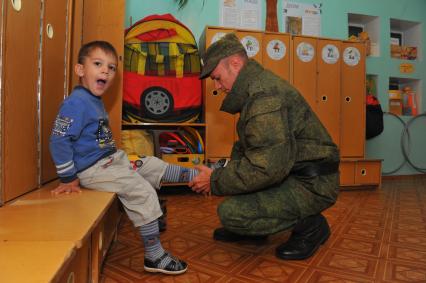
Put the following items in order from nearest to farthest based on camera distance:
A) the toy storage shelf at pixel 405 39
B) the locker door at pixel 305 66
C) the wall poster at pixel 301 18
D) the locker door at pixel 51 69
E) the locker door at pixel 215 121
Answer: the locker door at pixel 51 69, the locker door at pixel 215 121, the locker door at pixel 305 66, the wall poster at pixel 301 18, the toy storage shelf at pixel 405 39

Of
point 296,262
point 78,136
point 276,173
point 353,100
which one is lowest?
point 296,262

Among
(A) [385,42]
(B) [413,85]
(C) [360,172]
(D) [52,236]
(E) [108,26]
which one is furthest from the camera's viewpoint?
(B) [413,85]

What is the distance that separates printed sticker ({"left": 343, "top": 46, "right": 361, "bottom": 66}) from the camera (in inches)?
122

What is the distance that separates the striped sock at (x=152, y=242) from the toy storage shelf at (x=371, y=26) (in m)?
3.47

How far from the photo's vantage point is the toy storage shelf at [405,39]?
383 cm

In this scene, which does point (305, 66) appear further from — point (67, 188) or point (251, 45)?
point (67, 188)

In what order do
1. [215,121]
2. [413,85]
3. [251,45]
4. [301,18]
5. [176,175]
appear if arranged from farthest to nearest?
[413,85] → [301,18] → [251,45] → [215,121] → [176,175]

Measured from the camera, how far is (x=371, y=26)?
147 inches

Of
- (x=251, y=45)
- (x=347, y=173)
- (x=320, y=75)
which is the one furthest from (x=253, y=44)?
(x=347, y=173)

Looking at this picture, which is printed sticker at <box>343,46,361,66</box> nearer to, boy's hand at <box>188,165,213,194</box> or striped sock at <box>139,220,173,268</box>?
boy's hand at <box>188,165,213,194</box>

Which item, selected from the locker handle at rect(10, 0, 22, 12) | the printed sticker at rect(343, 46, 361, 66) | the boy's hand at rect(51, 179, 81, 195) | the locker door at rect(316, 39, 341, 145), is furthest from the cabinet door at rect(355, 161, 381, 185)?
the locker handle at rect(10, 0, 22, 12)

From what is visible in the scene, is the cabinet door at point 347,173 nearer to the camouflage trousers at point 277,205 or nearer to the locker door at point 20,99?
the camouflage trousers at point 277,205

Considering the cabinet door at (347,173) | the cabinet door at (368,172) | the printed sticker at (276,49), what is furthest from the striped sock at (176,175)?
the cabinet door at (368,172)

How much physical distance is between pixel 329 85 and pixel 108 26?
2056mm
